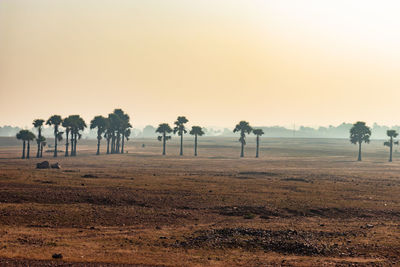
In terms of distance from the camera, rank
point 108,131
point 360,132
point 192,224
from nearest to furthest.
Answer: point 192,224 → point 360,132 → point 108,131

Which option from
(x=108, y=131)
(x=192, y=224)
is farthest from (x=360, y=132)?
(x=192, y=224)

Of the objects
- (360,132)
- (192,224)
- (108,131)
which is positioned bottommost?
(192,224)

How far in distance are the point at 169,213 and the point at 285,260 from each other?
546 inches

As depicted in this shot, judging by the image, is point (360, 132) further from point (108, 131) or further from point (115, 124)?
point (108, 131)

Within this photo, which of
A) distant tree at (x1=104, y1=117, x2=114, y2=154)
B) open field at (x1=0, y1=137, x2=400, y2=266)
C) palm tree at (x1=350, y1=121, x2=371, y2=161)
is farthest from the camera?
distant tree at (x1=104, y1=117, x2=114, y2=154)

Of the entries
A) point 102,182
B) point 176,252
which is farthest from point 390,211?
point 102,182

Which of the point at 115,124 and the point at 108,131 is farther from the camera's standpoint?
the point at 108,131

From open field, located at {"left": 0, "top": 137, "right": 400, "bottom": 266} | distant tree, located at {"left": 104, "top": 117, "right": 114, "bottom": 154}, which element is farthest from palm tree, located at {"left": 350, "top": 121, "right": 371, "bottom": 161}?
open field, located at {"left": 0, "top": 137, "right": 400, "bottom": 266}

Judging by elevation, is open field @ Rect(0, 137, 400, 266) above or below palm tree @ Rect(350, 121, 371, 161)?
below

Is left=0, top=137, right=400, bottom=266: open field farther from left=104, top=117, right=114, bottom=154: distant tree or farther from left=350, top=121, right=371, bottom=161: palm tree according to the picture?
left=350, top=121, right=371, bottom=161: palm tree

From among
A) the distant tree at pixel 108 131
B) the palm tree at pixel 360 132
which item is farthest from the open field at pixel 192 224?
the palm tree at pixel 360 132

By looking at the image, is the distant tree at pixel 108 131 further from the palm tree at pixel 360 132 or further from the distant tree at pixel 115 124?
the palm tree at pixel 360 132

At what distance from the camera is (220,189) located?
151ft

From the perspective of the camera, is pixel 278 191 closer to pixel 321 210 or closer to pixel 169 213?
pixel 321 210
